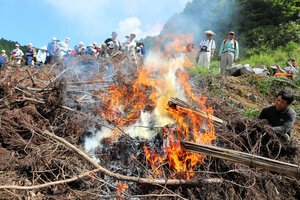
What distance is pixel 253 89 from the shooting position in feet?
26.8

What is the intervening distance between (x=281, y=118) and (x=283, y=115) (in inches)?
3.1

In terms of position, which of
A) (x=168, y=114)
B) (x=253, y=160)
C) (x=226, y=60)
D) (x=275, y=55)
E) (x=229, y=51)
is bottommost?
(x=253, y=160)

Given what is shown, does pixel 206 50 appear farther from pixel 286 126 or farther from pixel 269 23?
pixel 269 23

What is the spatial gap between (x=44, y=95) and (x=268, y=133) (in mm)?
5008

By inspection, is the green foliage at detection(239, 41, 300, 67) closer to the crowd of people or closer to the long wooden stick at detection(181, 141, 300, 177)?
the crowd of people

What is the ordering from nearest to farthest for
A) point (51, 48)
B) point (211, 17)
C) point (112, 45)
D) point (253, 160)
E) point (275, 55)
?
point (253, 160) → point (112, 45) → point (51, 48) → point (275, 55) → point (211, 17)

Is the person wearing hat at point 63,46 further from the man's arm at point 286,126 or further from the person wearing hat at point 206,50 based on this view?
the man's arm at point 286,126

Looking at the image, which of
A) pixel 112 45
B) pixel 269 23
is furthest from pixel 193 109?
pixel 269 23

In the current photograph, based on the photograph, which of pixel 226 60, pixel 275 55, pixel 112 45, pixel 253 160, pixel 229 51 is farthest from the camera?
pixel 275 55

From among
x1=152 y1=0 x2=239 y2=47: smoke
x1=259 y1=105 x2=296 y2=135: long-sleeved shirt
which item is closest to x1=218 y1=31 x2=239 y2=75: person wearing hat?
x1=259 y1=105 x2=296 y2=135: long-sleeved shirt

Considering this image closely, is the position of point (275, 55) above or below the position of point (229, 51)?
above

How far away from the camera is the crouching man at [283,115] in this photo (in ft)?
12.9

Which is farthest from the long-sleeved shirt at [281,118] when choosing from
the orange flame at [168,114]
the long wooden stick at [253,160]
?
the long wooden stick at [253,160]

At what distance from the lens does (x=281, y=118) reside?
13.6ft
